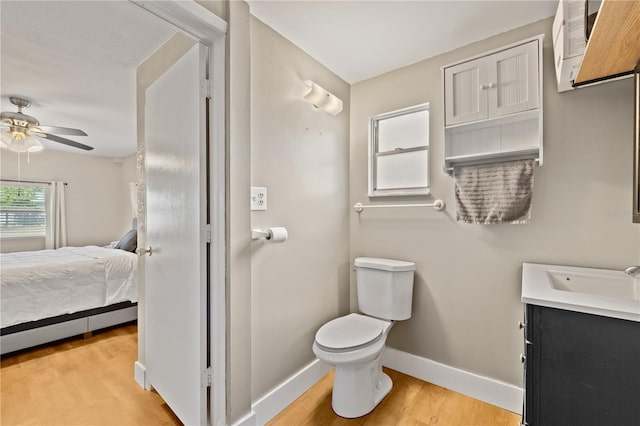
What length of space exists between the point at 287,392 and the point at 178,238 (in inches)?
43.4

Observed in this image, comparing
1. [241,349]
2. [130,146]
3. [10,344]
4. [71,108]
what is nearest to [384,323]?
[241,349]

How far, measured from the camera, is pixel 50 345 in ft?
8.68

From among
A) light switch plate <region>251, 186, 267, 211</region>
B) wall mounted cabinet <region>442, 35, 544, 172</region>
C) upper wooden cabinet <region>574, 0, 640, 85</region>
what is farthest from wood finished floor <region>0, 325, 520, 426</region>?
upper wooden cabinet <region>574, 0, 640, 85</region>

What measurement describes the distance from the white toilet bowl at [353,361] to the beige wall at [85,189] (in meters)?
5.06

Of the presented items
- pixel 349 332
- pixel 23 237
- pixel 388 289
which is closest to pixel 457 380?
pixel 388 289

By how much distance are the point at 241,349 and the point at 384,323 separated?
0.92 metres

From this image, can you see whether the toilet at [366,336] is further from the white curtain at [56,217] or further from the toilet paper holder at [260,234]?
the white curtain at [56,217]

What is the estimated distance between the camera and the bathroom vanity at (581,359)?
0.89m

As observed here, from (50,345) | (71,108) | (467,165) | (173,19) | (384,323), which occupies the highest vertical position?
(71,108)

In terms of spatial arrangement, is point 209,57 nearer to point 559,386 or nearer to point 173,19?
point 173,19

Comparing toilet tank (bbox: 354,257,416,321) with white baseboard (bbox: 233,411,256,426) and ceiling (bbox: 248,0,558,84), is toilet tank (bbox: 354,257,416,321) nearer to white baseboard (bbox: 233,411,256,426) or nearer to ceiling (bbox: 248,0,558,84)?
white baseboard (bbox: 233,411,256,426)

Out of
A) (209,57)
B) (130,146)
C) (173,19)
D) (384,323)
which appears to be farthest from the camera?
(130,146)

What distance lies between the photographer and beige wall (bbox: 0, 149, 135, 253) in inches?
172

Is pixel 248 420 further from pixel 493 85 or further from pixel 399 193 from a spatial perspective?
pixel 493 85
